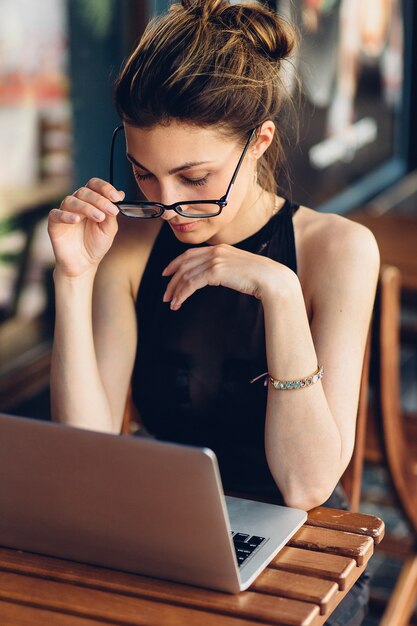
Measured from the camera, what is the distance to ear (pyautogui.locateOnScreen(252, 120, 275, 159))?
1.69 m

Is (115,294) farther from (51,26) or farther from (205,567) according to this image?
(51,26)

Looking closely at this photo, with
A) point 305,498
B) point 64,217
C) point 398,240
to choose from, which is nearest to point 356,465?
point 305,498

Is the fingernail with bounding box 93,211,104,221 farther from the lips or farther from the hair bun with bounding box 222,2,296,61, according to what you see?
the hair bun with bounding box 222,2,296,61

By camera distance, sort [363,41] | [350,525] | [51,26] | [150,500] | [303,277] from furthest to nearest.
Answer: [363,41] → [51,26] → [303,277] → [350,525] → [150,500]

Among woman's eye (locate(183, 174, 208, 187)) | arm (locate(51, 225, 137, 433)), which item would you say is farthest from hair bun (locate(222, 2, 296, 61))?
arm (locate(51, 225, 137, 433))

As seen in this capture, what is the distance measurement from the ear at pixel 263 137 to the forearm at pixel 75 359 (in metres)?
0.37

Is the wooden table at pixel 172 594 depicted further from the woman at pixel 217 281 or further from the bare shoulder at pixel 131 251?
the bare shoulder at pixel 131 251

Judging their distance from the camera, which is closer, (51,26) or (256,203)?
(256,203)

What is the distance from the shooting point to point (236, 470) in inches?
72.1

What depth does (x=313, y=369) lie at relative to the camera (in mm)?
1552

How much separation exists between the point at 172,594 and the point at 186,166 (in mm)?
688

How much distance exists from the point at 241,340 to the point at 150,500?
640 millimetres

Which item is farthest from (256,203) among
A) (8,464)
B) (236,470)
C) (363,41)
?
(363,41)

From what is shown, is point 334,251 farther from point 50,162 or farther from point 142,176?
point 50,162
